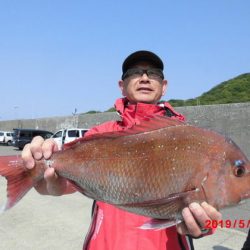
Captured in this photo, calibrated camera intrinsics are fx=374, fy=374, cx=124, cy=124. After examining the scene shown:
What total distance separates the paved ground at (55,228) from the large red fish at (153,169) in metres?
3.17

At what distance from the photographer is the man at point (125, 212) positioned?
1995mm

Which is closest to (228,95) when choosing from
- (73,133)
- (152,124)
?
(73,133)

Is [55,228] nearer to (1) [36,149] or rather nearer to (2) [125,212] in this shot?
(2) [125,212]

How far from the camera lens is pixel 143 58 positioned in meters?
2.79

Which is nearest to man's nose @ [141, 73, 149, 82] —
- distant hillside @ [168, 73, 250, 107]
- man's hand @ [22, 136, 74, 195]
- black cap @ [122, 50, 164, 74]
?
black cap @ [122, 50, 164, 74]

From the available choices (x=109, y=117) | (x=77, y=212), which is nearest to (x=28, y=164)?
(x=77, y=212)

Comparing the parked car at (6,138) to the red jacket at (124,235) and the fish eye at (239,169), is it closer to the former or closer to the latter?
the red jacket at (124,235)

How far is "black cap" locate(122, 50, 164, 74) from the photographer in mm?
2779

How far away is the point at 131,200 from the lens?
1.87 m

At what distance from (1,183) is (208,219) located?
935 cm

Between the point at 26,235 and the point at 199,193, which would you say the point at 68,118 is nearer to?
the point at 26,235

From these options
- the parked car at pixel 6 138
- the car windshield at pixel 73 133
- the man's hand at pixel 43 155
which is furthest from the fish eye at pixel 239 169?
the parked car at pixel 6 138

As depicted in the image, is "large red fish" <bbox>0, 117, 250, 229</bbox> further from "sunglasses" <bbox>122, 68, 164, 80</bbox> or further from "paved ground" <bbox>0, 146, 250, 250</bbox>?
"paved ground" <bbox>0, 146, 250, 250</bbox>

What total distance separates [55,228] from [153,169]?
4.55 meters
